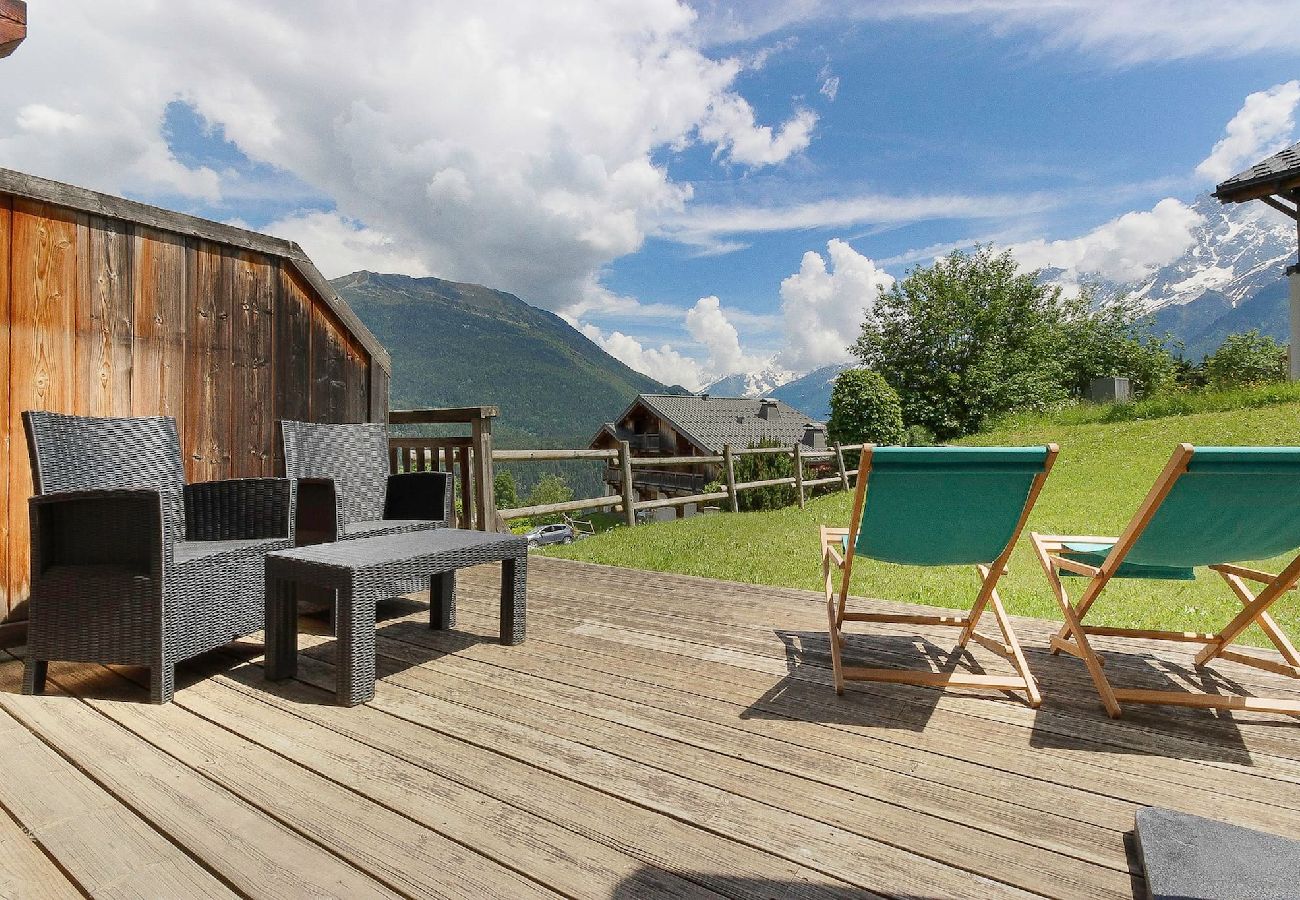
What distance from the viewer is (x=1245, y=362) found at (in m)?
22.5

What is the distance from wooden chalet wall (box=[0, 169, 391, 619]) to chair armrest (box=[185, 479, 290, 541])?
678 millimetres

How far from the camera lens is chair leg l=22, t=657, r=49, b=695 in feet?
7.06

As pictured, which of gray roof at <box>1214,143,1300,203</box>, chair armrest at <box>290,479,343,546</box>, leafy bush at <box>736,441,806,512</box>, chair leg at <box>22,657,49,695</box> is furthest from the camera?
leafy bush at <box>736,441,806,512</box>

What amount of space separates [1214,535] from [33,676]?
3.77 m

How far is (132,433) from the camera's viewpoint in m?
2.69

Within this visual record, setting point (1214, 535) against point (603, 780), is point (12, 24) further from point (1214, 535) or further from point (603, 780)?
point (1214, 535)

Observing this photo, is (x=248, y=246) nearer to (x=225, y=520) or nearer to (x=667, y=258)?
(x=225, y=520)

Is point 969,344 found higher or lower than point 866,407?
higher

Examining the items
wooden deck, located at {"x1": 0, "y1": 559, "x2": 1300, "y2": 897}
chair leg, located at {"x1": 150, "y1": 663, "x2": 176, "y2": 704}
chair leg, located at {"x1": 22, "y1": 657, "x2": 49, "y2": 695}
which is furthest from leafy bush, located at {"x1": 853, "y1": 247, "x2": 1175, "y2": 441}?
chair leg, located at {"x1": 22, "y1": 657, "x2": 49, "y2": 695}

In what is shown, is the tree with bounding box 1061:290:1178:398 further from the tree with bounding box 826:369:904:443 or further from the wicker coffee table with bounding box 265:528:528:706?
the wicker coffee table with bounding box 265:528:528:706

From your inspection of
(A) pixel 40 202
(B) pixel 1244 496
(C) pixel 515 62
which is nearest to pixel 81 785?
(A) pixel 40 202

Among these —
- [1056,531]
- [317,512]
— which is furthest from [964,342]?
[317,512]

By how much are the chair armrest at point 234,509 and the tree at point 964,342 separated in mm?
25181

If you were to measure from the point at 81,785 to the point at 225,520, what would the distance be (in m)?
1.38
